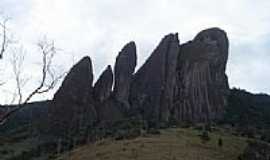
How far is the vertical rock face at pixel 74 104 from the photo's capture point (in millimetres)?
93562

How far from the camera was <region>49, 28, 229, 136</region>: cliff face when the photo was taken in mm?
95875

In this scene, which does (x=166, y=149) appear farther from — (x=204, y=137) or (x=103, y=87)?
(x=103, y=87)

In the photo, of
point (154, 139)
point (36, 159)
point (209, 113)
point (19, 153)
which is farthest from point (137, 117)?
point (154, 139)

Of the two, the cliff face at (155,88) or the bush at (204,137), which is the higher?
the cliff face at (155,88)

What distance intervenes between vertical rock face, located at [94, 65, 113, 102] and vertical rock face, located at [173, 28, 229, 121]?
12.0 meters

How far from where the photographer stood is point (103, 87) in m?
102

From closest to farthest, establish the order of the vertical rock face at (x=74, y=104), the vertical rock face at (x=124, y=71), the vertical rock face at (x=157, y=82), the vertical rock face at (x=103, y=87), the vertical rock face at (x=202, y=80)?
the vertical rock face at (x=74, y=104) < the vertical rock face at (x=157, y=82) < the vertical rock face at (x=202, y=80) < the vertical rock face at (x=103, y=87) < the vertical rock face at (x=124, y=71)

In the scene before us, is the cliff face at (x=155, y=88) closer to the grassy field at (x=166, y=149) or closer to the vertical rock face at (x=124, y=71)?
the vertical rock face at (x=124, y=71)

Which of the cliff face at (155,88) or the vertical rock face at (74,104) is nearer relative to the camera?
the vertical rock face at (74,104)

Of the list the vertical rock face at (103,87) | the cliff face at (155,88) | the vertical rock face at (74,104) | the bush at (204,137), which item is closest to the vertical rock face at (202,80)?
the cliff face at (155,88)

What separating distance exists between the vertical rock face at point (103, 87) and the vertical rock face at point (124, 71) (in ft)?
3.58

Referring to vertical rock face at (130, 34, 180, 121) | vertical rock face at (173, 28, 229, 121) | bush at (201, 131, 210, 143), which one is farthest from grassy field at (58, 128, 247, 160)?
vertical rock face at (173, 28, 229, 121)

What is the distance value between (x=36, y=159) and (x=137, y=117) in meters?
28.8

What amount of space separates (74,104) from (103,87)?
659 cm
